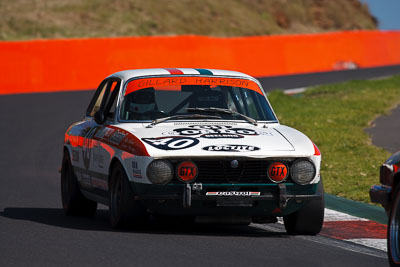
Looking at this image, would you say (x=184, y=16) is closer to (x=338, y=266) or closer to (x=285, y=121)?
(x=285, y=121)

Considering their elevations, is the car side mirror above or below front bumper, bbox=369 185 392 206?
above

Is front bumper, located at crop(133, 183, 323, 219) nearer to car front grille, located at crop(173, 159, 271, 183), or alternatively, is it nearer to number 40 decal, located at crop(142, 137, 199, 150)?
car front grille, located at crop(173, 159, 271, 183)

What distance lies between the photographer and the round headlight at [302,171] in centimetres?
825

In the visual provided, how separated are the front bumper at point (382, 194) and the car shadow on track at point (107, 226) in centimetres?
166

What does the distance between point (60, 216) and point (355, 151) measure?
6.59 meters

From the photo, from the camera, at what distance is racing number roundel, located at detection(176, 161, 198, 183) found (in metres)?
8.05

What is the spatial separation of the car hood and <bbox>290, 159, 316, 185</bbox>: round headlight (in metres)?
0.08

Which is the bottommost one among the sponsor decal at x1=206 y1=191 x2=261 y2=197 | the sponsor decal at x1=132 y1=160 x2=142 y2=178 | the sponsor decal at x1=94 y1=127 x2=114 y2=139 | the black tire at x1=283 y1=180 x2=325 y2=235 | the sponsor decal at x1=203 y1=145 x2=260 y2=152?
the black tire at x1=283 y1=180 x2=325 y2=235

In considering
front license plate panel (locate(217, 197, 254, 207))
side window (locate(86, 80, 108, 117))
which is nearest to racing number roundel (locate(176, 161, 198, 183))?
front license plate panel (locate(217, 197, 254, 207))

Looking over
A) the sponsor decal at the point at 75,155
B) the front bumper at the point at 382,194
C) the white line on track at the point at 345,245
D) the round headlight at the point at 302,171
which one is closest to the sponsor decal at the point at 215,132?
the round headlight at the point at 302,171

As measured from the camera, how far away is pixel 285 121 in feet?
66.2

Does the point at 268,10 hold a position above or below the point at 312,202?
above

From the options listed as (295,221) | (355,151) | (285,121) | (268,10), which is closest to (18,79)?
(285,121)

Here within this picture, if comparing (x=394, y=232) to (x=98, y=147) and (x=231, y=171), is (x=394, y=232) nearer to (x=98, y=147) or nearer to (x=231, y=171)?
(x=231, y=171)
